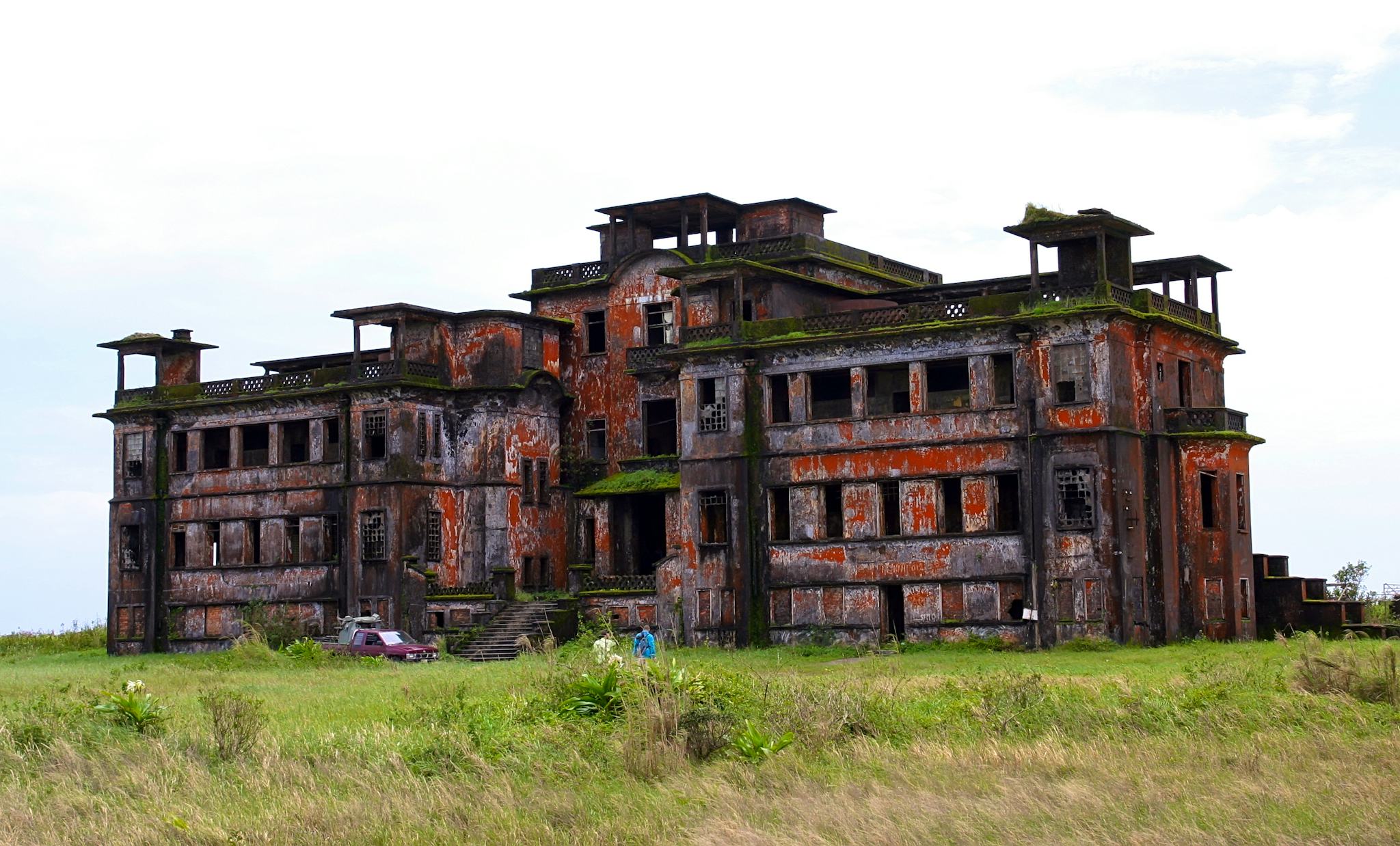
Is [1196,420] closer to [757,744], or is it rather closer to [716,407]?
[716,407]

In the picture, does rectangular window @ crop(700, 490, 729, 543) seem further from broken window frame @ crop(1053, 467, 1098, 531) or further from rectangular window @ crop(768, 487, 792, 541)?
broken window frame @ crop(1053, 467, 1098, 531)

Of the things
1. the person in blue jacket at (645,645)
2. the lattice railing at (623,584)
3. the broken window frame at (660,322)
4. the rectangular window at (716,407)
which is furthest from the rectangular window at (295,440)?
the person in blue jacket at (645,645)

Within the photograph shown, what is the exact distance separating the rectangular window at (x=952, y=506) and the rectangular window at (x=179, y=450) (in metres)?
25.3

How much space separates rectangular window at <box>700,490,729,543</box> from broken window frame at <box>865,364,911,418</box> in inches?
181

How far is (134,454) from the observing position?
58000 mm

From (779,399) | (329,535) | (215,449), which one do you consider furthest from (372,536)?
(779,399)

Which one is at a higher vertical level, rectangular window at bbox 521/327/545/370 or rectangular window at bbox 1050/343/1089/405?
rectangular window at bbox 521/327/545/370

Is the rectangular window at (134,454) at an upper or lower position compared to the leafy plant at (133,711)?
upper

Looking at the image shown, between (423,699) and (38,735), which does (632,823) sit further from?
(423,699)

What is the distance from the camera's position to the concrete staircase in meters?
47.0

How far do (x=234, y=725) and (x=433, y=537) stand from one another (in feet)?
99.3

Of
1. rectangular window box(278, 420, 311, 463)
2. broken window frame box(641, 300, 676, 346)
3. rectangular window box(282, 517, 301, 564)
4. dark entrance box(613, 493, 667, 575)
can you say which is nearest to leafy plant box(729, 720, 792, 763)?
dark entrance box(613, 493, 667, 575)

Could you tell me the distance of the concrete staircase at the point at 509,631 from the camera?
47.0 m

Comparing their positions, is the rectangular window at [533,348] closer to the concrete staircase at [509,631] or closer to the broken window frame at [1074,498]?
the concrete staircase at [509,631]
